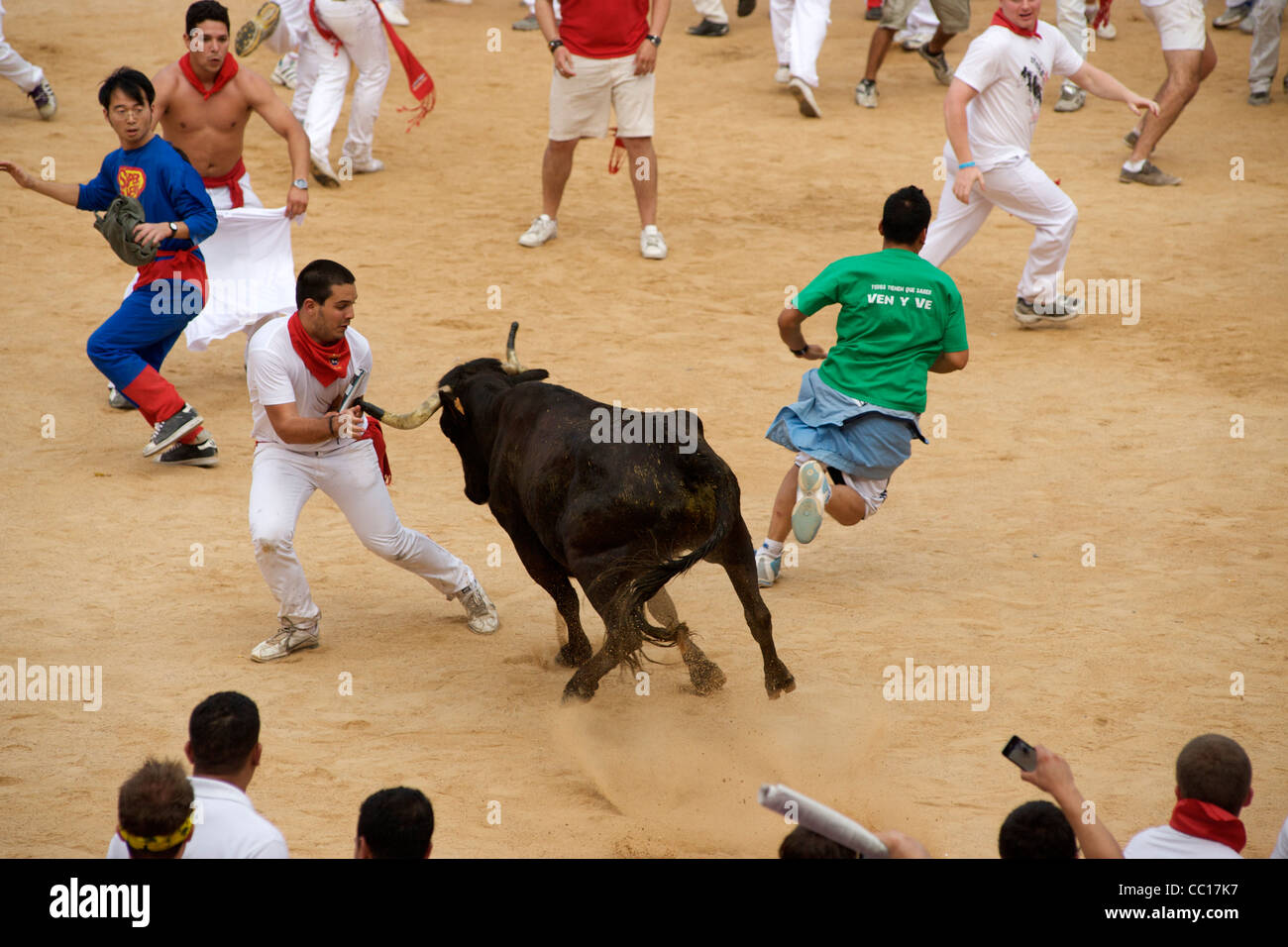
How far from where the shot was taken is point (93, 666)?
5.87 m

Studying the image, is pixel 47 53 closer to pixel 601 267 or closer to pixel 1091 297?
pixel 601 267

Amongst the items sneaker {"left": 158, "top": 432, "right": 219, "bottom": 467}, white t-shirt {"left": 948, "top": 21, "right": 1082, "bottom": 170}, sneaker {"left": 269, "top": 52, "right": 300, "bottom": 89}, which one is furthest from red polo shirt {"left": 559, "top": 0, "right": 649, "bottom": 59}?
sneaker {"left": 269, "top": 52, "right": 300, "bottom": 89}

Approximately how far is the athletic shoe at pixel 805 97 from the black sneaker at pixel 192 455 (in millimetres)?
8433

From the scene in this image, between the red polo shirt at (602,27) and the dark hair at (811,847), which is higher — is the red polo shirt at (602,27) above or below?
below

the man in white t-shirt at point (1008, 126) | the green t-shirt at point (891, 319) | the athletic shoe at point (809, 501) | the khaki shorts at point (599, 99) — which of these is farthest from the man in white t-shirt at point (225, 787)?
the khaki shorts at point (599, 99)

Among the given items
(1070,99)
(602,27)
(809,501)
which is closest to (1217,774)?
(809,501)

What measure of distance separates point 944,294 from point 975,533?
5.33ft

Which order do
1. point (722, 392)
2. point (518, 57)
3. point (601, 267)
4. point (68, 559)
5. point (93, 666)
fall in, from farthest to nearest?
1. point (518, 57)
2. point (601, 267)
3. point (722, 392)
4. point (68, 559)
5. point (93, 666)

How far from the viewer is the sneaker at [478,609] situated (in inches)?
251

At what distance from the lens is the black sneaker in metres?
8.05

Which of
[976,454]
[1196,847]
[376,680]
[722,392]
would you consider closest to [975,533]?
[976,454]

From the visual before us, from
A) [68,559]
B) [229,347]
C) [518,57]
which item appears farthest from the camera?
[518,57]

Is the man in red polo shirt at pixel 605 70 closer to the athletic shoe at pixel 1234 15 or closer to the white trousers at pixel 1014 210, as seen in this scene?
the white trousers at pixel 1014 210

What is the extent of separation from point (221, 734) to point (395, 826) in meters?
0.66
